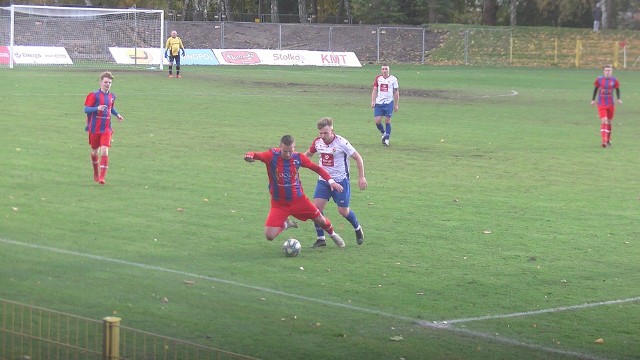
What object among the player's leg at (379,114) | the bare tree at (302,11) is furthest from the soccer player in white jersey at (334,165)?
the bare tree at (302,11)

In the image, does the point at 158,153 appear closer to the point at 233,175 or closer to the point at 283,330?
the point at 233,175

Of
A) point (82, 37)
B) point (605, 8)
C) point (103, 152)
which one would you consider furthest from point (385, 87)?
point (82, 37)

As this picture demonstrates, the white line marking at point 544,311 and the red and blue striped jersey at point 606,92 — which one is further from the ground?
the red and blue striped jersey at point 606,92

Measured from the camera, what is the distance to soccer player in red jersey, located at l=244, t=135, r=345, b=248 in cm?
1415

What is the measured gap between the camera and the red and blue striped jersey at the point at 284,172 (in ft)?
46.5

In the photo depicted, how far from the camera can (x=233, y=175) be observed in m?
21.7

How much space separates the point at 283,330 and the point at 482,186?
1148 centimetres

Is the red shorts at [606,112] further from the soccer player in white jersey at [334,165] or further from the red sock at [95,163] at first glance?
the soccer player in white jersey at [334,165]

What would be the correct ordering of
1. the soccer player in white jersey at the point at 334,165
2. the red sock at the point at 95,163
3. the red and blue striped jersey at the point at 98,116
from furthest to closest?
the red sock at the point at 95,163 → the red and blue striped jersey at the point at 98,116 → the soccer player in white jersey at the point at 334,165

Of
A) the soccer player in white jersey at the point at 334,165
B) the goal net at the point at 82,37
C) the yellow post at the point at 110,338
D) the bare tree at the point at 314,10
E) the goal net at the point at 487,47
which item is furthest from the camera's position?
the bare tree at the point at 314,10

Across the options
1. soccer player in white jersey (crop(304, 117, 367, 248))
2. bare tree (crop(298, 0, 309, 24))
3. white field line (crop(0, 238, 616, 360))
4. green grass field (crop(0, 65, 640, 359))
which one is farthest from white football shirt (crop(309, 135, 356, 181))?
bare tree (crop(298, 0, 309, 24))

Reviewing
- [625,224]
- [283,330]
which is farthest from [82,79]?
[283,330]

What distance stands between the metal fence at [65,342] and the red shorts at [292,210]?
4.27m

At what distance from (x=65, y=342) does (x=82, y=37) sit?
5004 centimetres
